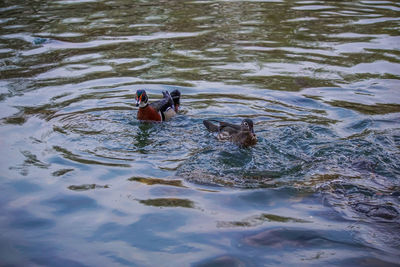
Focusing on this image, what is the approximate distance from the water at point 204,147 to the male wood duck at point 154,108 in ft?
0.62

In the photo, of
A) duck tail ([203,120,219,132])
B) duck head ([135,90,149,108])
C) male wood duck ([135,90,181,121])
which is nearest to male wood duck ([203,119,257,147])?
duck tail ([203,120,219,132])

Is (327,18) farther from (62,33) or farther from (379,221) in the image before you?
(379,221)

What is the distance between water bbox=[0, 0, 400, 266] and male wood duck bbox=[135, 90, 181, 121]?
0.19 m

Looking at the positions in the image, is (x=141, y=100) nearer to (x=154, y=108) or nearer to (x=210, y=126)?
(x=154, y=108)

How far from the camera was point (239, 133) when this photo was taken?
25.8ft

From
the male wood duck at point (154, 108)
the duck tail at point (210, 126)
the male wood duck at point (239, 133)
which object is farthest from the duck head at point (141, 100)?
the male wood duck at point (239, 133)

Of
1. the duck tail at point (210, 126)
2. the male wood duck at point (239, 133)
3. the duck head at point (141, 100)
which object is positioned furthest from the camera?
the duck head at point (141, 100)

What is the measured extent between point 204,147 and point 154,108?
1.91 m

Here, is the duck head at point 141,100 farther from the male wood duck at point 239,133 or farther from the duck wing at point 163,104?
the male wood duck at point 239,133

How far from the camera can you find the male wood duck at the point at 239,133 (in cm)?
775

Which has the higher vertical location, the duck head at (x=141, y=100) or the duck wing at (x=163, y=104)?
the duck head at (x=141, y=100)

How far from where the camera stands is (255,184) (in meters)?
6.59

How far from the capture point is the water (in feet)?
17.8

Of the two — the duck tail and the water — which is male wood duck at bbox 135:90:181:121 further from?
the duck tail
